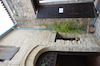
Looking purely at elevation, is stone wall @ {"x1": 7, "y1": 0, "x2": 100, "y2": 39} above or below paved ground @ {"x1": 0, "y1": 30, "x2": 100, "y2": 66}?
above

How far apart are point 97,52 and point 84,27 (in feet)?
4.56

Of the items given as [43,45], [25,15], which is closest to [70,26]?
[43,45]

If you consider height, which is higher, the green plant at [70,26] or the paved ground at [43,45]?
→ the green plant at [70,26]

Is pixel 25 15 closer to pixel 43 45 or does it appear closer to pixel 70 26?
pixel 43 45

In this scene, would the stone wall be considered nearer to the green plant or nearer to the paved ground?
the green plant

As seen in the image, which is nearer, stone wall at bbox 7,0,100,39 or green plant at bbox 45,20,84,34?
stone wall at bbox 7,0,100,39

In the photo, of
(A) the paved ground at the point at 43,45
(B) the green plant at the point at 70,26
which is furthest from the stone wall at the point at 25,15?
(A) the paved ground at the point at 43,45

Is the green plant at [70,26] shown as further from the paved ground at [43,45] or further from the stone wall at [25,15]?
the paved ground at [43,45]

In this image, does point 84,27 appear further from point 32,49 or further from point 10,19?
point 10,19

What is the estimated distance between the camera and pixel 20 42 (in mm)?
3646

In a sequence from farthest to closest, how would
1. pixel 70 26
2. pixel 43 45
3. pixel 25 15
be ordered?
pixel 25 15 < pixel 70 26 < pixel 43 45

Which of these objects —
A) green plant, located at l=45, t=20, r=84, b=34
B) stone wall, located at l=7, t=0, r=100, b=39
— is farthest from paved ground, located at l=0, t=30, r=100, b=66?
stone wall, located at l=7, t=0, r=100, b=39

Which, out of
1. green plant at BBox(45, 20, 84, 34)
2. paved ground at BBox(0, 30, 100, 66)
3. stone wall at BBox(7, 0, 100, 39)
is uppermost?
stone wall at BBox(7, 0, 100, 39)

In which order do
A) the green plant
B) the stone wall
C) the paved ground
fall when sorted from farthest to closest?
the green plant < the stone wall < the paved ground
